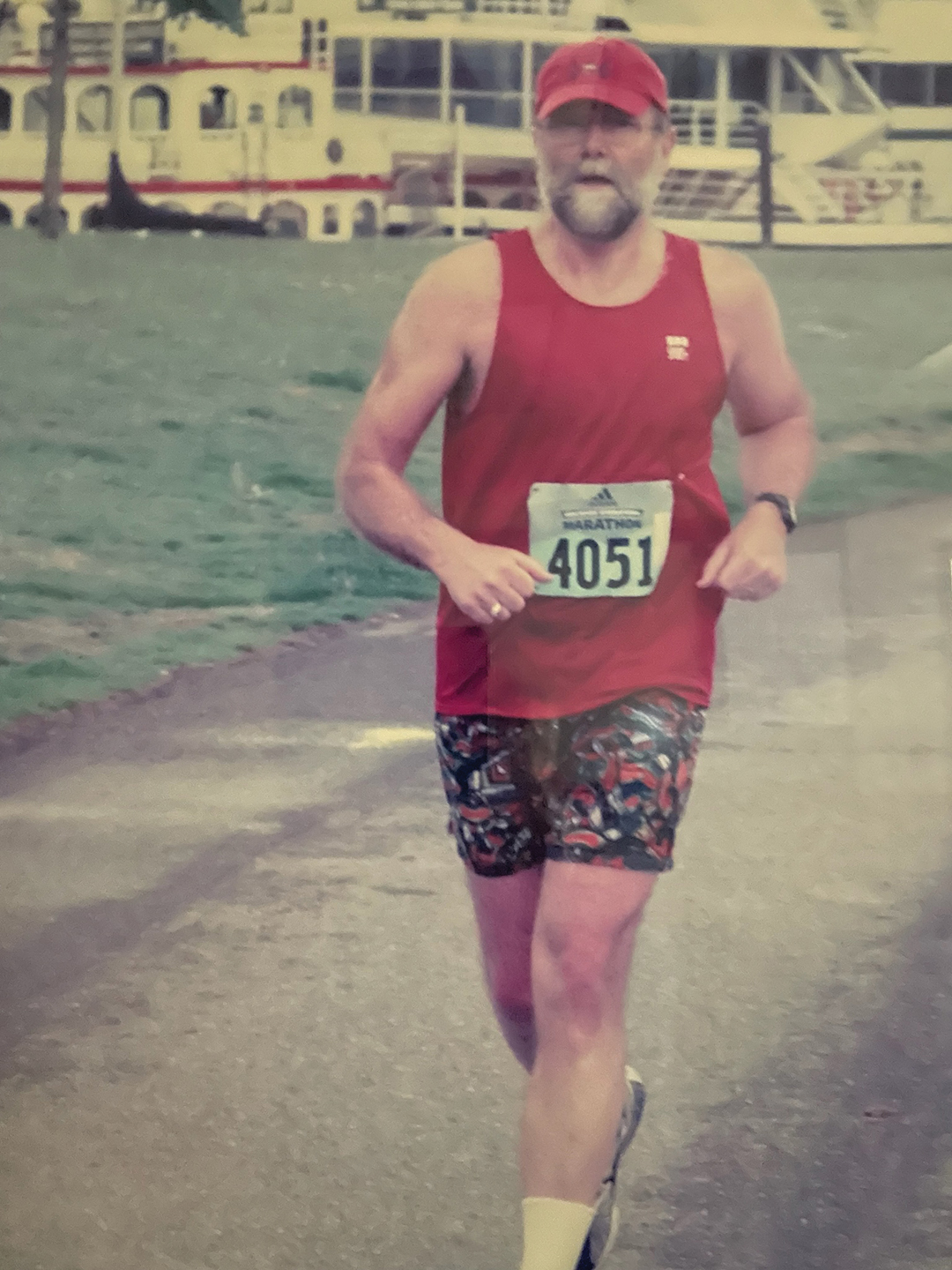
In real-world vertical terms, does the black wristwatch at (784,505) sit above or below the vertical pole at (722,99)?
below

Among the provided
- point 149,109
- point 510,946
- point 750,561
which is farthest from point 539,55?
point 510,946

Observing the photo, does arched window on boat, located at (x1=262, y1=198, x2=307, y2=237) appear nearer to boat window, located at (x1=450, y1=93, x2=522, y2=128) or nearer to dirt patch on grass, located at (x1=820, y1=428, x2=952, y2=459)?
boat window, located at (x1=450, y1=93, x2=522, y2=128)

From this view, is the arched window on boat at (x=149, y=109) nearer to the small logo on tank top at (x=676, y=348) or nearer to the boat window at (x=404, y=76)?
the boat window at (x=404, y=76)

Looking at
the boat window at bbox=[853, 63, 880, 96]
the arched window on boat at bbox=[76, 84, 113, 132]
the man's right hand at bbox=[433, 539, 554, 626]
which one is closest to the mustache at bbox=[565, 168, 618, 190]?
the man's right hand at bbox=[433, 539, 554, 626]

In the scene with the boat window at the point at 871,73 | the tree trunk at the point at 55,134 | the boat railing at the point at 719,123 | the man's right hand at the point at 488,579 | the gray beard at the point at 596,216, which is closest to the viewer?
the man's right hand at the point at 488,579

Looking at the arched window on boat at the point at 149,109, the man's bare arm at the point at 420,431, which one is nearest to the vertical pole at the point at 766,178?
the man's bare arm at the point at 420,431

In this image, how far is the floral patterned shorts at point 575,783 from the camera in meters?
1.93

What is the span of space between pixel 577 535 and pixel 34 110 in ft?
3.79

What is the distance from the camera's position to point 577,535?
201 cm

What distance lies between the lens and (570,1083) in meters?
1.97

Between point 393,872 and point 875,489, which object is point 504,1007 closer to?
point 393,872

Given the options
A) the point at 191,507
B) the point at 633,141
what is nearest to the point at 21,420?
the point at 191,507

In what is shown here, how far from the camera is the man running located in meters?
1.94

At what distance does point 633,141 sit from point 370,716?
880 millimetres
